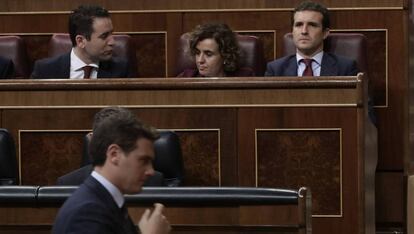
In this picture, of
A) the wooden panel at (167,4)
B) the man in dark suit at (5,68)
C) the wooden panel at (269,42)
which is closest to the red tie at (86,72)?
the man in dark suit at (5,68)

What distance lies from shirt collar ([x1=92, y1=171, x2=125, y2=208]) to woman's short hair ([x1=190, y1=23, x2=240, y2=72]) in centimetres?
118

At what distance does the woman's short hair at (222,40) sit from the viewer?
8.41 feet

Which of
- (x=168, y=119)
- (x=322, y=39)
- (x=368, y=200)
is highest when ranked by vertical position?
(x=322, y=39)

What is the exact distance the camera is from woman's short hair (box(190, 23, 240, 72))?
2562 mm

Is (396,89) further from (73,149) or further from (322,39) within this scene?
(73,149)

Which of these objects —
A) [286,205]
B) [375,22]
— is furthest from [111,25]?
[286,205]

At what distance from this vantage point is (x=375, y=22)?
2.74 meters

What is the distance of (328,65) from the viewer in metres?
2.58

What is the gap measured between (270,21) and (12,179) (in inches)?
35.6

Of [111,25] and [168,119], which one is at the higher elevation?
[111,25]

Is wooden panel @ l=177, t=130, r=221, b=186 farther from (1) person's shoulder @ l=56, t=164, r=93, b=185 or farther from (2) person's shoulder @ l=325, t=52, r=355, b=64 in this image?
(2) person's shoulder @ l=325, t=52, r=355, b=64

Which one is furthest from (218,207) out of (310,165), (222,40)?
(222,40)

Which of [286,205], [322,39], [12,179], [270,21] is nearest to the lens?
[286,205]

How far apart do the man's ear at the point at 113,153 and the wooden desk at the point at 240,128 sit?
2.72 ft
